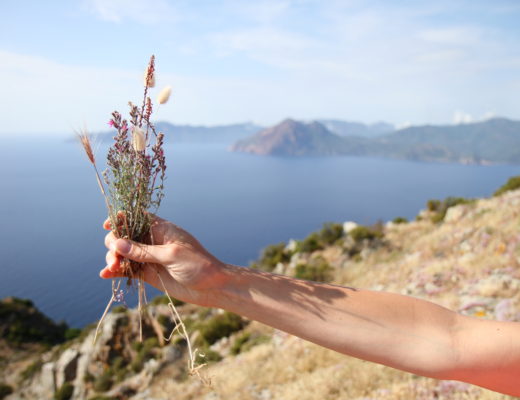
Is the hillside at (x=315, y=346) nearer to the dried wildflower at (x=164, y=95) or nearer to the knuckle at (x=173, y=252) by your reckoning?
the knuckle at (x=173, y=252)

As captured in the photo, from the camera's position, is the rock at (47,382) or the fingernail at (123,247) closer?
the fingernail at (123,247)

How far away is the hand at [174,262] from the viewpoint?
1.68 metres

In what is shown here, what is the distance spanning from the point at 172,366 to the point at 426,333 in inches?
391

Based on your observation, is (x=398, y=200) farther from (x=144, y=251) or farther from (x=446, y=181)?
(x=144, y=251)

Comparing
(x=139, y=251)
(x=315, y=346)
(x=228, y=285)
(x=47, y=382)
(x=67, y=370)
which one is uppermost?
(x=139, y=251)

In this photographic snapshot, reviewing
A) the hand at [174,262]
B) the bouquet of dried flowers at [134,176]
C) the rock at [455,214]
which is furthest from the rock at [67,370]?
the rock at [455,214]

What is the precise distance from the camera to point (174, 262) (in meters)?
1.69

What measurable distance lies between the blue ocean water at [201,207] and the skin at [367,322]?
75.6 feet

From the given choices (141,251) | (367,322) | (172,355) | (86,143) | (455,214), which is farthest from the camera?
(455,214)

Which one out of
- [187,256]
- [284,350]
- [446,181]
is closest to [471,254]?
[284,350]

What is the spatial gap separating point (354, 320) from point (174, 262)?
845 millimetres

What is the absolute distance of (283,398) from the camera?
507 centimetres

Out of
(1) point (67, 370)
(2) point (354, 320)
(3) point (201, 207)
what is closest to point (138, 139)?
(2) point (354, 320)

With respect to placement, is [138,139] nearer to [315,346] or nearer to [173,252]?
[173,252]
